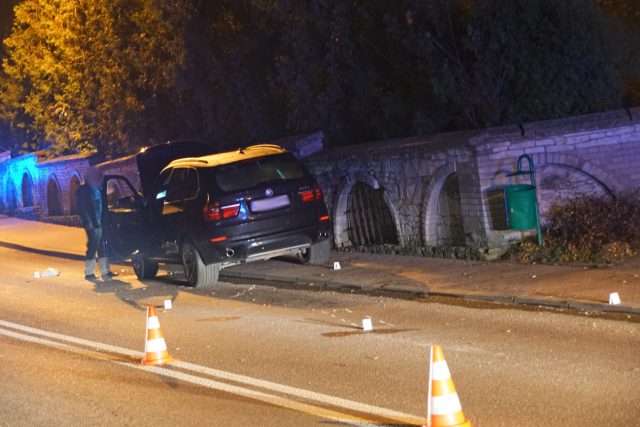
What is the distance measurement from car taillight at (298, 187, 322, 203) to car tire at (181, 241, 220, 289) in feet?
5.07

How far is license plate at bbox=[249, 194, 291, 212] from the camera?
1305 cm

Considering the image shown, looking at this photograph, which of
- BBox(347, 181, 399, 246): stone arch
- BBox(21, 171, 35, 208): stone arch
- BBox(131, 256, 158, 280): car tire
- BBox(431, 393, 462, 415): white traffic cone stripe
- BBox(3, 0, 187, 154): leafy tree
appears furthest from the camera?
BBox(21, 171, 35, 208): stone arch

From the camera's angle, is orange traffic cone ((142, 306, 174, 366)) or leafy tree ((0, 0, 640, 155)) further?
leafy tree ((0, 0, 640, 155))

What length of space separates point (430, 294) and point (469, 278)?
704 millimetres

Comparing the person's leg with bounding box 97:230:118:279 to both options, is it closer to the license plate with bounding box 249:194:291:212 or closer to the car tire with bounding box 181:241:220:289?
the car tire with bounding box 181:241:220:289

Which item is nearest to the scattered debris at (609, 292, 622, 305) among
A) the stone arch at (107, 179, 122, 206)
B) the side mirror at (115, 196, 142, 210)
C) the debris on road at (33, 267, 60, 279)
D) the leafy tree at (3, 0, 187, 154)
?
the side mirror at (115, 196, 142, 210)

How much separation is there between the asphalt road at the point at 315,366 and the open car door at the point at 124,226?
3047 mm

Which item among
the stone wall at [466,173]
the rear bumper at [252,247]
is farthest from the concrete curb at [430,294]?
the stone wall at [466,173]

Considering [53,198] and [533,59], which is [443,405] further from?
[53,198]

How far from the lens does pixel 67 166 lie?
30703 millimetres

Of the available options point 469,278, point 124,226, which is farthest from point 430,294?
point 124,226

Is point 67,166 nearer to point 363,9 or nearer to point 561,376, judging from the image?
point 363,9

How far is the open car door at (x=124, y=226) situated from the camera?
49.9 feet

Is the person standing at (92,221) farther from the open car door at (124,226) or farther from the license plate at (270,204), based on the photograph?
the license plate at (270,204)
